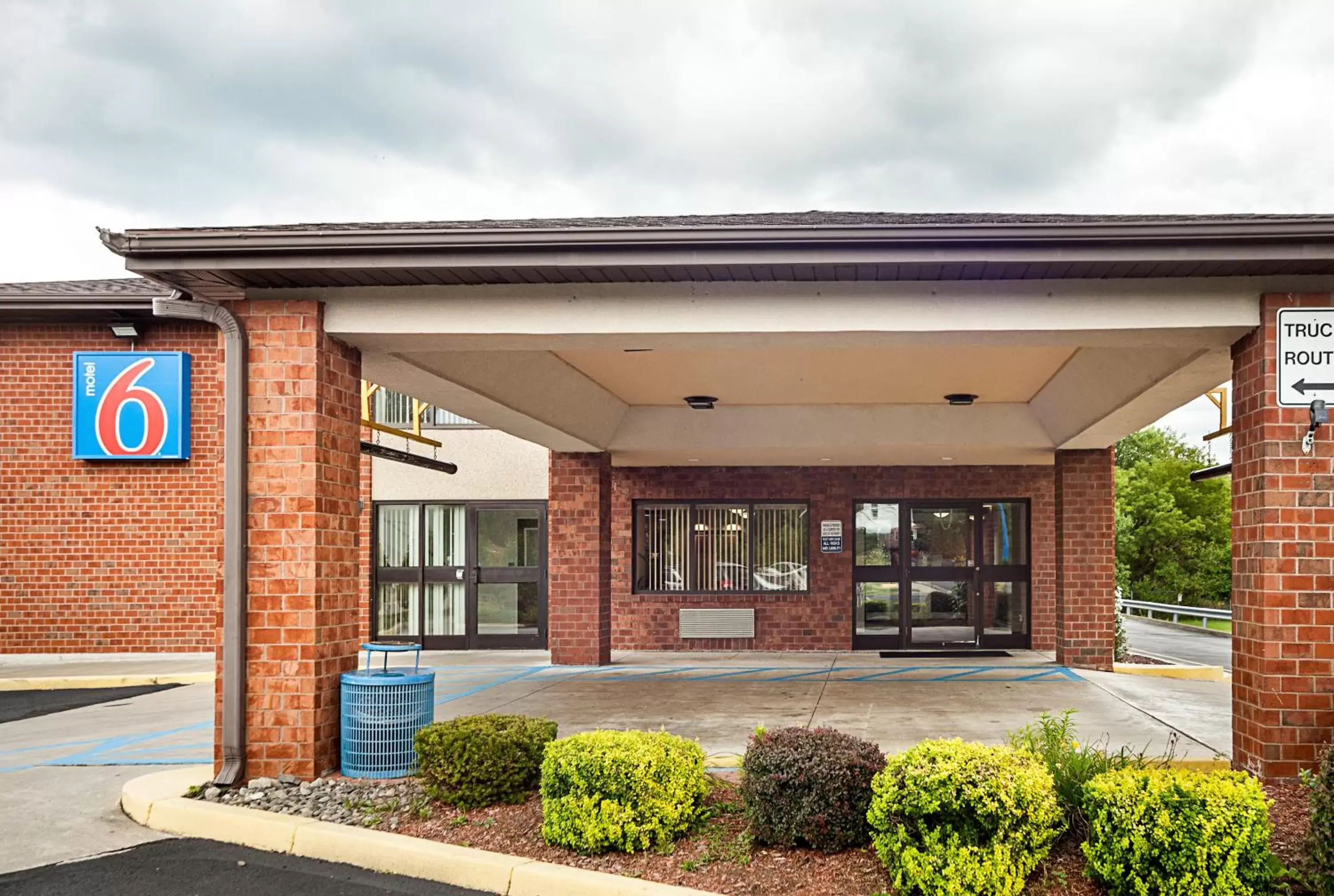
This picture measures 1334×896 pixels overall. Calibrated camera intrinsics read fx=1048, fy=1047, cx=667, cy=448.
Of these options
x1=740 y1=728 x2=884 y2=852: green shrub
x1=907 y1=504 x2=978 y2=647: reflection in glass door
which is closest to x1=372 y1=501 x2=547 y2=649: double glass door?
x1=907 y1=504 x2=978 y2=647: reflection in glass door

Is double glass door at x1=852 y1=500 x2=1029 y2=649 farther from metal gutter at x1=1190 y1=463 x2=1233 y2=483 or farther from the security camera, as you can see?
the security camera

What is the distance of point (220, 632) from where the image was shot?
7.26 meters

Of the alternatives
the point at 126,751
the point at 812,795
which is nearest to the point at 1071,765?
the point at 812,795

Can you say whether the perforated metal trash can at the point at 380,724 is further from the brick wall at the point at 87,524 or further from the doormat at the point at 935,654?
the doormat at the point at 935,654

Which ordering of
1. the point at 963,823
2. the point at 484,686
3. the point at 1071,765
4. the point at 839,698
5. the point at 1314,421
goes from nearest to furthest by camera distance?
the point at 963,823 → the point at 1071,765 → the point at 1314,421 → the point at 839,698 → the point at 484,686

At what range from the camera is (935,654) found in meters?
16.7

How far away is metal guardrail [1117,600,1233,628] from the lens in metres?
28.5

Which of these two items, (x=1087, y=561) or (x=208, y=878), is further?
(x=1087, y=561)

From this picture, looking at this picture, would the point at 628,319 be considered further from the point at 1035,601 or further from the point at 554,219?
the point at 1035,601

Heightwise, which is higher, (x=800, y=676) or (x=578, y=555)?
(x=578, y=555)

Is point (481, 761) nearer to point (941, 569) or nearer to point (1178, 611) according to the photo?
point (941, 569)

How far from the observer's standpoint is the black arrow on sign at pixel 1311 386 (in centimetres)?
689

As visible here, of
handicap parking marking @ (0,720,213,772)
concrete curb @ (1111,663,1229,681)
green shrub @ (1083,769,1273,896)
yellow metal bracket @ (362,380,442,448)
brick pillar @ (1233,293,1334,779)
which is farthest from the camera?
concrete curb @ (1111,663,1229,681)

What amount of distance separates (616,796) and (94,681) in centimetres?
1132
